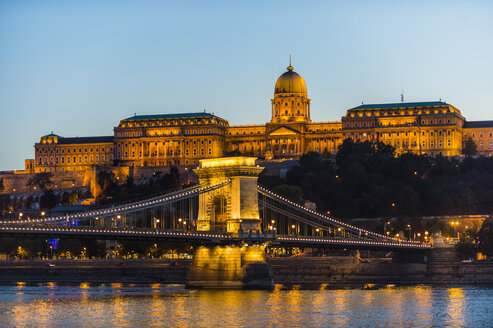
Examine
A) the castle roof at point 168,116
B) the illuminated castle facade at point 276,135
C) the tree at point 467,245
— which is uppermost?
the castle roof at point 168,116

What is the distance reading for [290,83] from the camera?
169 metres

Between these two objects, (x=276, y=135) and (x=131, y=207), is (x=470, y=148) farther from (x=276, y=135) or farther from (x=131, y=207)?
(x=131, y=207)

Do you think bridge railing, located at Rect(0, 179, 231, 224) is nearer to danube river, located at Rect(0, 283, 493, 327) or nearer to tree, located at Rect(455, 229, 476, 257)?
danube river, located at Rect(0, 283, 493, 327)

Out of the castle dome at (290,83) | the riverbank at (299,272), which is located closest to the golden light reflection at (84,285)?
the riverbank at (299,272)

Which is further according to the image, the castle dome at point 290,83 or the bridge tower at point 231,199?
the castle dome at point 290,83

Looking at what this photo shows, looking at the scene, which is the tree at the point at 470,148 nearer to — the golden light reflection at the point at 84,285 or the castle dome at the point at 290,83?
the castle dome at the point at 290,83

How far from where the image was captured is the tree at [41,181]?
15875 centimetres

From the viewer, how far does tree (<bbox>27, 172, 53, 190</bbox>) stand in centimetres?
15875

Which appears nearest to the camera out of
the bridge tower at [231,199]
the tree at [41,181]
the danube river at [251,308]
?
the danube river at [251,308]

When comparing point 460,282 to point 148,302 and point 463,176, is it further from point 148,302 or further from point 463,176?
point 463,176

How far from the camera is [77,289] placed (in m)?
76.4

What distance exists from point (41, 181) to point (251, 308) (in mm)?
105695

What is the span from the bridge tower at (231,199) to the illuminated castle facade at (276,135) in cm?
8637

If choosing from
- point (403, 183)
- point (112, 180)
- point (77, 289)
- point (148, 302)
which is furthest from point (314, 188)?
point (148, 302)
